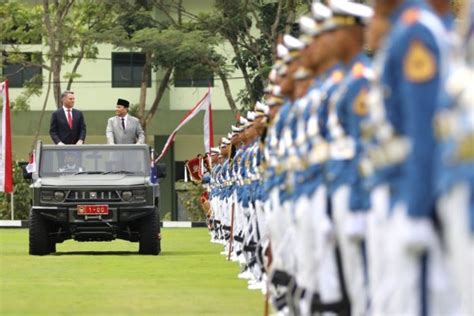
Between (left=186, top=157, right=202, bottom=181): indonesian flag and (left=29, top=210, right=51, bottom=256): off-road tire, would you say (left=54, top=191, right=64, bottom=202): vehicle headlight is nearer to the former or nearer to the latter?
(left=29, top=210, right=51, bottom=256): off-road tire

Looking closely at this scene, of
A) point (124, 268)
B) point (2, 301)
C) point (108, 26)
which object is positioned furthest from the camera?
point (108, 26)

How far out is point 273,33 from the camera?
46.8m

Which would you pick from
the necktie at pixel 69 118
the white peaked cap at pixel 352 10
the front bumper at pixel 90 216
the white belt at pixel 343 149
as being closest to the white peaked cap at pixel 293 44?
the white peaked cap at pixel 352 10

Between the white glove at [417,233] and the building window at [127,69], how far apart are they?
197ft

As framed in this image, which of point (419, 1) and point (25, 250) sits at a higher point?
point (419, 1)

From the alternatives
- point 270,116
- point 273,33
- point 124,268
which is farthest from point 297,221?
point 273,33

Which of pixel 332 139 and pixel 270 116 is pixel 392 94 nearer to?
pixel 332 139

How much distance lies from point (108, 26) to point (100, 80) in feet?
43.8

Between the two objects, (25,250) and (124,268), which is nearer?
(124,268)

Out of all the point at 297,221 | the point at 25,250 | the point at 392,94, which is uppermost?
the point at 392,94

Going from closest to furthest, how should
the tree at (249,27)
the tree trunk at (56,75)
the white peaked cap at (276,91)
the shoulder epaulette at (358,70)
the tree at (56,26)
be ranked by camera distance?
the shoulder epaulette at (358,70) → the white peaked cap at (276,91) → the tree at (249,27) → the tree at (56,26) → the tree trunk at (56,75)

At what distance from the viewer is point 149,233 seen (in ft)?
89.6

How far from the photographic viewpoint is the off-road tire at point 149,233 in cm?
2716

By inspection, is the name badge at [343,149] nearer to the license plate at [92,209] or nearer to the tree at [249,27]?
Answer: the license plate at [92,209]
